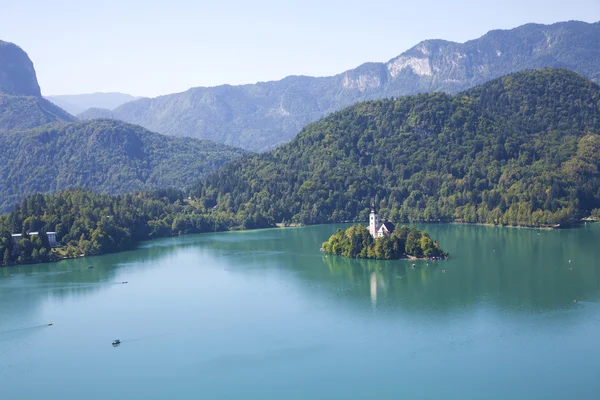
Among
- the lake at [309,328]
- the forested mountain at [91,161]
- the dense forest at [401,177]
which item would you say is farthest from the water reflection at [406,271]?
the forested mountain at [91,161]

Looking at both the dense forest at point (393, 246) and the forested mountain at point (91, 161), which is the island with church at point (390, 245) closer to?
the dense forest at point (393, 246)

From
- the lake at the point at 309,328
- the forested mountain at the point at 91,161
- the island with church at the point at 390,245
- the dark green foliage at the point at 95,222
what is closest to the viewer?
the lake at the point at 309,328

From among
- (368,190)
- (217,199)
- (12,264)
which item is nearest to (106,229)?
(12,264)

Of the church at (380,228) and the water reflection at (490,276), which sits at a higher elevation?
the church at (380,228)

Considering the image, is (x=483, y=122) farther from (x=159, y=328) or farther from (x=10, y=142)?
(x=10, y=142)

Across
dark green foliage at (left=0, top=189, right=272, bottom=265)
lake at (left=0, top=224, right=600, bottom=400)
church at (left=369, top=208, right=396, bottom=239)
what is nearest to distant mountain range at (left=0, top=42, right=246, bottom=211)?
dark green foliage at (left=0, top=189, right=272, bottom=265)

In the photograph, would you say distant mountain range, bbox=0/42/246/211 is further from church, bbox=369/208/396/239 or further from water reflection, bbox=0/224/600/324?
church, bbox=369/208/396/239

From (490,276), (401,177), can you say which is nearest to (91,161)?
(401,177)
